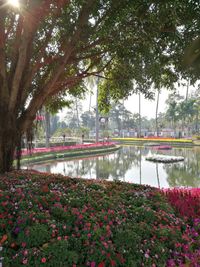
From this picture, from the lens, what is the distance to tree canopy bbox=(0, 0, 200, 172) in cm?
652

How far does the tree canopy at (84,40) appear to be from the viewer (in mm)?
6523

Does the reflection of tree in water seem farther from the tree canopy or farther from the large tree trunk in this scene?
the large tree trunk

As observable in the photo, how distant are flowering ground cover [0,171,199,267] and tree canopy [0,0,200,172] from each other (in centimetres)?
278

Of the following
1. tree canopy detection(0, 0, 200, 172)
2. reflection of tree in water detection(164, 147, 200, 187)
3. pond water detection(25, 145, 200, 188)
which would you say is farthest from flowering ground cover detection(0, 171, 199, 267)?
reflection of tree in water detection(164, 147, 200, 187)

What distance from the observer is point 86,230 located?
157 inches

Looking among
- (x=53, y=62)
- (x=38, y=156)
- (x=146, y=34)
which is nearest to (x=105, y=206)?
(x=146, y=34)

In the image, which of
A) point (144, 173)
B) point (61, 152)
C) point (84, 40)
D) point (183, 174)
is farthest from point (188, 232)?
point (61, 152)

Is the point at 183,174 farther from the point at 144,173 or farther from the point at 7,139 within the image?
the point at 7,139

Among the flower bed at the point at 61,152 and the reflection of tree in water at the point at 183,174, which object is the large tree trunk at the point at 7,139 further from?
the flower bed at the point at 61,152

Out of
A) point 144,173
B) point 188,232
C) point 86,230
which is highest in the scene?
point 86,230

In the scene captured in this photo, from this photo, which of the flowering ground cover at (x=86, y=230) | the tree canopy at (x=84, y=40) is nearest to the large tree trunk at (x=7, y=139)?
the tree canopy at (x=84, y=40)

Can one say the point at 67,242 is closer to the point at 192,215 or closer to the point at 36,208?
the point at 36,208

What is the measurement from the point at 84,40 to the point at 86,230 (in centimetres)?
535

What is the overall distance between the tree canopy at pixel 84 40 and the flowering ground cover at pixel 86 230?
2.78 meters
